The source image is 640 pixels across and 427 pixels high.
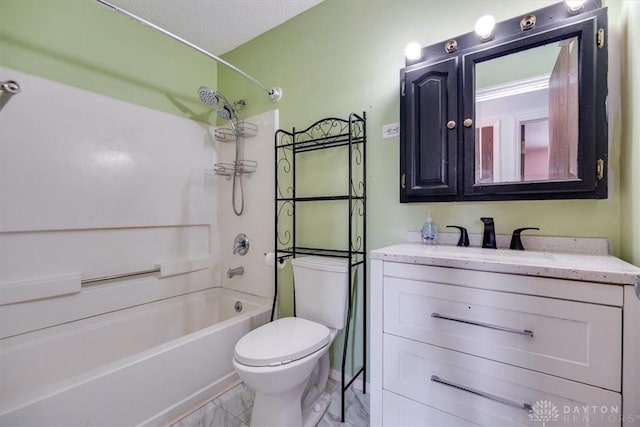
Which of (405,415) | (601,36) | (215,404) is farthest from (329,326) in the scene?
(601,36)

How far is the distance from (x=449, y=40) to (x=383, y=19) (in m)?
0.47

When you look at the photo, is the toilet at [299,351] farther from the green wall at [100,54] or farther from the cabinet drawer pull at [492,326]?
the green wall at [100,54]

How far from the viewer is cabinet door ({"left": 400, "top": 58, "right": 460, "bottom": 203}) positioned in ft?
4.04

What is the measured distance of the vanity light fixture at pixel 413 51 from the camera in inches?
51.7

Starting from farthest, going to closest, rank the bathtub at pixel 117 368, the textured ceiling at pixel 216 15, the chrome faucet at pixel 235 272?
1. the chrome faucet at pixel 235 272
2. the textured ceiling at pixel 216 15
3. the bathtub at pixel 117 368

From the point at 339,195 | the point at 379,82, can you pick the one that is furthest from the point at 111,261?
the point at 379,82

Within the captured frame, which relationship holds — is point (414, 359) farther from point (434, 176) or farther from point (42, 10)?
point (42, 10)

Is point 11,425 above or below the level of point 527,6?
below

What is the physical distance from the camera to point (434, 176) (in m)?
1.28

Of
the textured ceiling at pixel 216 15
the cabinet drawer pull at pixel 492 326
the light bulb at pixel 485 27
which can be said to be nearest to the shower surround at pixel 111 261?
the textured ceiling at pixel 216 15

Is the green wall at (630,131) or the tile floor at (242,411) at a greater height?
the green wall at (630,131)

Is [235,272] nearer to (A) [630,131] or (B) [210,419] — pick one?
(B) [210,419]

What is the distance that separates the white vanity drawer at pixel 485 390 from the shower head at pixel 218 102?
6.24 feet

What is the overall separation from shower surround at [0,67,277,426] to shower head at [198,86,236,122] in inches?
9.3
